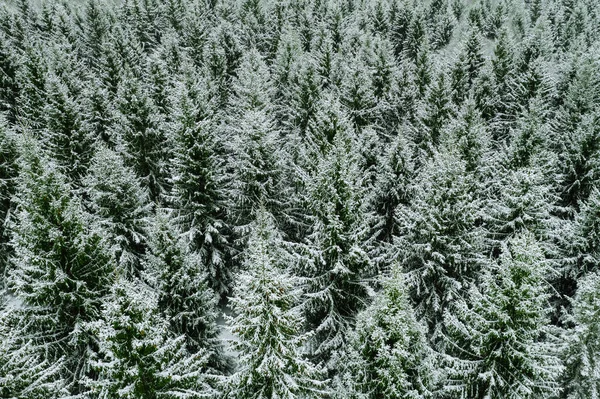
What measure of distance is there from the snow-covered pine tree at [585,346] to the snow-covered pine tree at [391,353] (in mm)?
5757

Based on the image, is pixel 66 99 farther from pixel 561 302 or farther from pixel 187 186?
pixel 561 302

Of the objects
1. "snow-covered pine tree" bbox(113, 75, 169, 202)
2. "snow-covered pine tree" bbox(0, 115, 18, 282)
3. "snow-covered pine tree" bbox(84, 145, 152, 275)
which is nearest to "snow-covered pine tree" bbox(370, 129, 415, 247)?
"snow-covered pine tree" bbox(84, 145, 152, 275)

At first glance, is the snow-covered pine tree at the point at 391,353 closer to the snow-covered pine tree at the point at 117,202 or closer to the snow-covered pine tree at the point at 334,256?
the snow-covered pine tree at the point at 334,256

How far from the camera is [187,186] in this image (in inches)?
930

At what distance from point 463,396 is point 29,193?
19.1 meters

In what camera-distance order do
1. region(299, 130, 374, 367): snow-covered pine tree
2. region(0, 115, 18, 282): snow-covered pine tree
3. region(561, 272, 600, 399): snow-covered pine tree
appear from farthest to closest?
region(0, 115, 18, 282): snow-covered pine tree, region(299, 130, 374, 367): snow-covered pine tree, region(561, 272, 600, 399): snow-covered pine tree

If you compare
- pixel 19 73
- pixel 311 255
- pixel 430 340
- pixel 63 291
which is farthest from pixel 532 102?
pixel 19 73

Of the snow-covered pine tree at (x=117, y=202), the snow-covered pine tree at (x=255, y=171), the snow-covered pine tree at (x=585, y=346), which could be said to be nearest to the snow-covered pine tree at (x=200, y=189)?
the snow-covered pine tree at (x=255, y=171)

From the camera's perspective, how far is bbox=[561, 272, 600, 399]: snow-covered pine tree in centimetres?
1431

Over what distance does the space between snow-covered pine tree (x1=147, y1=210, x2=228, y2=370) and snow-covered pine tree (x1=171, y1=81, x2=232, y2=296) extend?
5560mm

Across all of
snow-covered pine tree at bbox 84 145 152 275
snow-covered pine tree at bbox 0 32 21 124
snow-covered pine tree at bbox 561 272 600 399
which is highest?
snow-covered pine tree at bbox 561 272 600 399

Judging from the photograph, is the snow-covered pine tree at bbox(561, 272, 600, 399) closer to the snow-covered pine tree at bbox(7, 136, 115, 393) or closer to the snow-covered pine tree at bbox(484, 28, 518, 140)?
the snow-covered pine tree at bbox(7, 136, 115, 393)

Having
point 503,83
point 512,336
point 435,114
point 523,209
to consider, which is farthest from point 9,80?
point 503,83

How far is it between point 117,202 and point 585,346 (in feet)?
72.2
